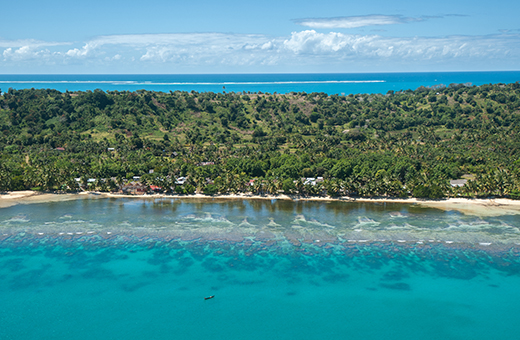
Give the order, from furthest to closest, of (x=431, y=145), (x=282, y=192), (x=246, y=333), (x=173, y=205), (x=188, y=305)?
(x=431, y=145)
(x=282, y=192)
(x=173, y=205)
(x=188, y=305)
(x=246, y=333)

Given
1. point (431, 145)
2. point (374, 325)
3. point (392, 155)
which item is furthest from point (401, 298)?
point (431, 145)

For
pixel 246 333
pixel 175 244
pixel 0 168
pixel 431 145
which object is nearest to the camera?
pixel 246 333

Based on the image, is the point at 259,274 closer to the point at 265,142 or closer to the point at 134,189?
the point at 134,189

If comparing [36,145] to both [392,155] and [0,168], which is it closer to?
[0,168]

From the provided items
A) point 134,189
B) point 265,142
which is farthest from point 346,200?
point 265,142

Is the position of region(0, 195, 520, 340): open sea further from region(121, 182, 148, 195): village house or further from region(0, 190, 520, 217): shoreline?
region(121, 182, 148, 195): village house

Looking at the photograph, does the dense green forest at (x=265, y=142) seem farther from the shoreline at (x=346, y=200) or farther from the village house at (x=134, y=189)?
the shoreline at (x=346, y=200)
